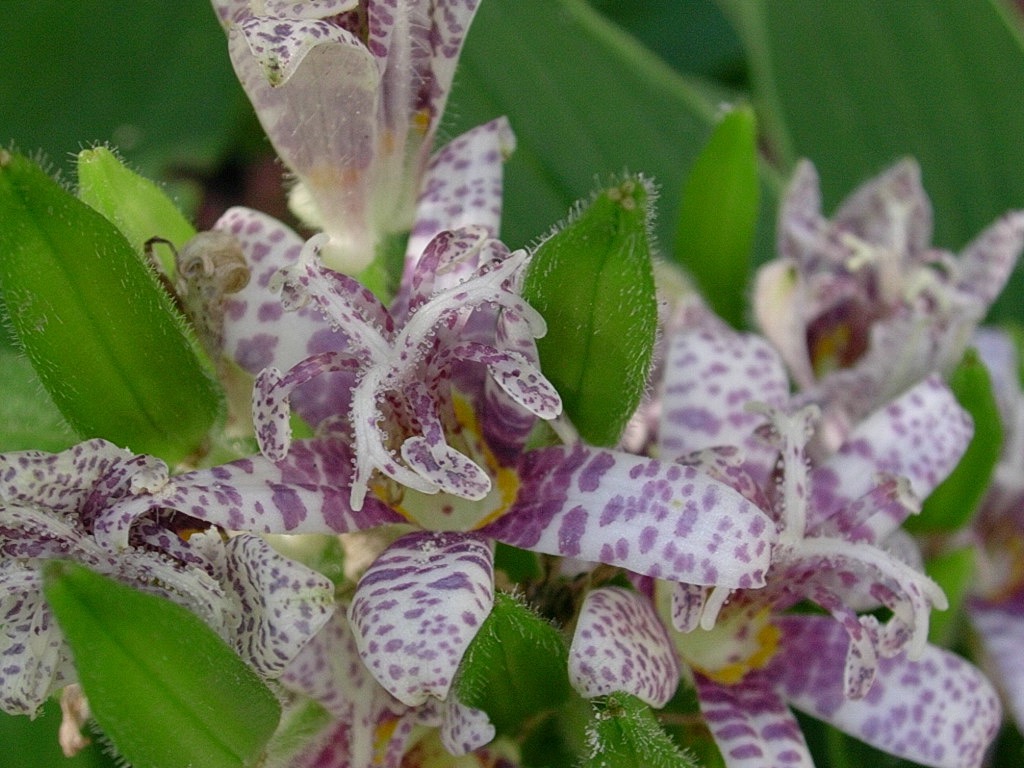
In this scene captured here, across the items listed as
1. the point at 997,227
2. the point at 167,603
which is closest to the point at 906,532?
the point at 997,227

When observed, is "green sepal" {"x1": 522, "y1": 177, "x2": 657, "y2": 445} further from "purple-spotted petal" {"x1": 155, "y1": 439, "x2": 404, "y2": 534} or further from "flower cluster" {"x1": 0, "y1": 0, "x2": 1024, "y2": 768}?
"purple-spotted petal" {"x1": 155, "y1": 439, "x2": 404, "y2": 534}

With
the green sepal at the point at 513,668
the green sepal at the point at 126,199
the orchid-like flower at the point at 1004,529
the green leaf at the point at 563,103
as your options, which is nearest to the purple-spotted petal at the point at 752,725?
the green sepal at the point at 513,668

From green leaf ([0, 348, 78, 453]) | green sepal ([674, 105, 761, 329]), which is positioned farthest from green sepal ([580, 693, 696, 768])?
green sepal ([674, 105, 761, 329])

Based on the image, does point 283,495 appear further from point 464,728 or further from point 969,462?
point 969,462

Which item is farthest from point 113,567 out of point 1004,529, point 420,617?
point 1004,529

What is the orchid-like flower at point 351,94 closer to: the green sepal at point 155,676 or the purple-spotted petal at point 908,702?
the green sepal at point 155,676

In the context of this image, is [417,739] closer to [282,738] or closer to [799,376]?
[282,738]

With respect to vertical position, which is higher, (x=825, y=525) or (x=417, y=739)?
(x=825, y=525)
